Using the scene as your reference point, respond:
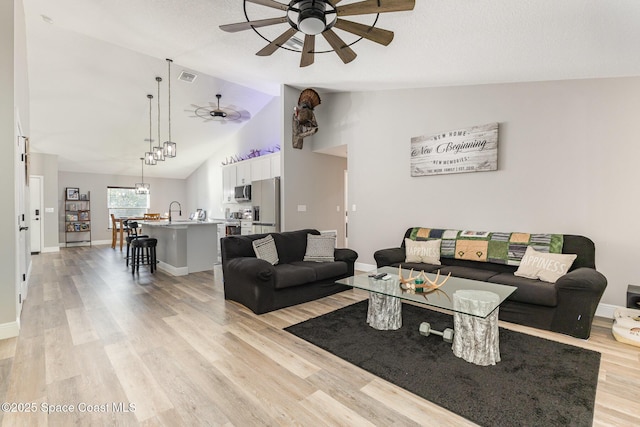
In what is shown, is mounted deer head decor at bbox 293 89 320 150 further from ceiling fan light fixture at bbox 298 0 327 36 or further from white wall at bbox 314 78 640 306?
ceiling fan light fixture at bbox 298 0 327 36

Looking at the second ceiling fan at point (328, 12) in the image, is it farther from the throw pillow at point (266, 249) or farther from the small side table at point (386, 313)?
the throw pillow at point (266, 249)

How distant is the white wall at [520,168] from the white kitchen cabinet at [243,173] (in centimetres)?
319

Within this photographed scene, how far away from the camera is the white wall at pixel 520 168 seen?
3.16m

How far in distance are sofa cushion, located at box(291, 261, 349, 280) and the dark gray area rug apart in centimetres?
78

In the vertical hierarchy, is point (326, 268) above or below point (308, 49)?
below

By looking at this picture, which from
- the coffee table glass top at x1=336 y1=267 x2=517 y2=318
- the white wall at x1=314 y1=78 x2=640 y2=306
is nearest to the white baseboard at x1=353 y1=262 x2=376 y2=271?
the white wall at x1=314 y1=78 x2=640 y2=306

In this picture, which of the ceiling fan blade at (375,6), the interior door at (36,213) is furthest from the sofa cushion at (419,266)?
the interior door at (36,213)

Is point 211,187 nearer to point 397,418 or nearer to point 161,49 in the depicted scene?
point 161,49

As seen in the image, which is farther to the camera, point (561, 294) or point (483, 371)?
point (561, 294)

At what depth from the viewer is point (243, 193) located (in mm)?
7309

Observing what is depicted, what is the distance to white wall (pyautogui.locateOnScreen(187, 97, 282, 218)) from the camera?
7219 mm

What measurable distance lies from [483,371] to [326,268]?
2.03 meters

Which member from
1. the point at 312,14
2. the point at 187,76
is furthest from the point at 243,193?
the point at 312,14

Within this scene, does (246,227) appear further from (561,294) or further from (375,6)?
(561,294)
